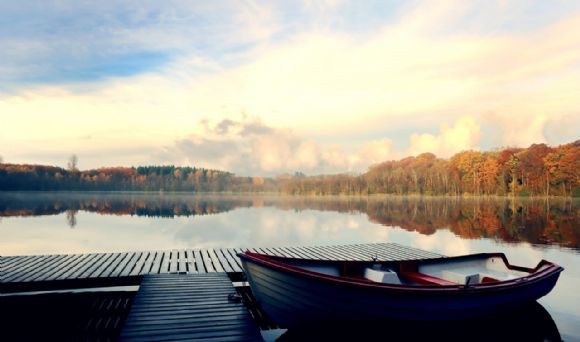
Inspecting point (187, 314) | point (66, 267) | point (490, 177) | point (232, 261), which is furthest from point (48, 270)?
point (490, 177)

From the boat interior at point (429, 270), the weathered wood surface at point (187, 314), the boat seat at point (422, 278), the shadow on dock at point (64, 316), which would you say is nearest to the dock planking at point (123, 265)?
the shadow on dock at point (64, 316)

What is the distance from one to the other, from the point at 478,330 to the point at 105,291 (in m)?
9.07

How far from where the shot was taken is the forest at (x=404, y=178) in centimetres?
7181

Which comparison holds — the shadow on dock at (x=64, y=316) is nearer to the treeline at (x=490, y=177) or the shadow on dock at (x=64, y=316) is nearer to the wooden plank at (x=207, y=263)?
the wooden plank at (x=207, y=263)

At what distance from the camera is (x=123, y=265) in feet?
37.6

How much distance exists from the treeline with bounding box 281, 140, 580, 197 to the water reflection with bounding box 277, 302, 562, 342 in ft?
227

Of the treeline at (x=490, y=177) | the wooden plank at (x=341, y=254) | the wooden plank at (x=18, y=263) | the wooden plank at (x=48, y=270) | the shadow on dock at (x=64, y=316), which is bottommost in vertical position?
the shadow on dock at (x=64, y=316)

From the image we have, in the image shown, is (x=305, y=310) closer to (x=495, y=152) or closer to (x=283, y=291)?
(x=283, y=291)

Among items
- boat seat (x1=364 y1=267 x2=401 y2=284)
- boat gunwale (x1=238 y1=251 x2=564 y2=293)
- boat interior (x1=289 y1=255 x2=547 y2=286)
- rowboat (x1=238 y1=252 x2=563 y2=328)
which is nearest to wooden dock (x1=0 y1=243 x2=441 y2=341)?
rowboat (x1=238 y1=252 x2=563 y2=328)

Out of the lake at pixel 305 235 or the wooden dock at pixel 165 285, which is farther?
the lake at pixel 305 235

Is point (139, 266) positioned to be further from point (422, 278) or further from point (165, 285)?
point (422, 278)

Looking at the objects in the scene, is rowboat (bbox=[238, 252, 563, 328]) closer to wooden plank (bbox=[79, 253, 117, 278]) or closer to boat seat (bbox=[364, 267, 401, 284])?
boat seat (bbox=[364, 267, 401, 284])

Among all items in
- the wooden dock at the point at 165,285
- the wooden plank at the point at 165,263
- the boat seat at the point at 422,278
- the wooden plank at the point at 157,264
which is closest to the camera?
the wooden dock at the point at 165,285

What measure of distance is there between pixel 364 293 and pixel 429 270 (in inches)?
135
